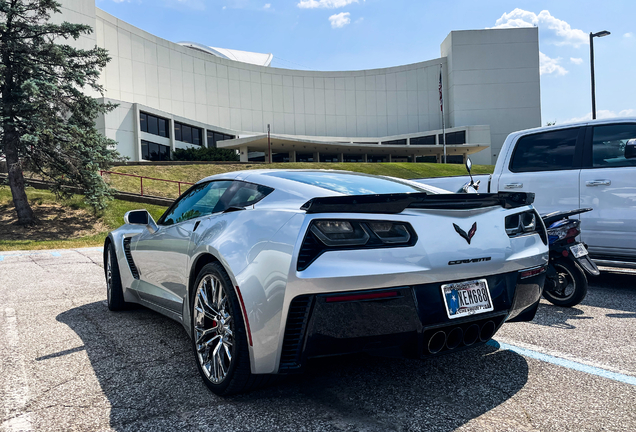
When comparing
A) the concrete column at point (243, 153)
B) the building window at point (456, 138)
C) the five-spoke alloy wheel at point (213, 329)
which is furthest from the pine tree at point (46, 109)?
the building window at point (456, 138)

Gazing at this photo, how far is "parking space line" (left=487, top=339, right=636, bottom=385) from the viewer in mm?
3021

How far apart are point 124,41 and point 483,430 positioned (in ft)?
170

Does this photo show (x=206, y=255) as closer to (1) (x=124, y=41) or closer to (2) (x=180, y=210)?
(2) (x=180, y=210)

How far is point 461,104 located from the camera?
6594 centimetres

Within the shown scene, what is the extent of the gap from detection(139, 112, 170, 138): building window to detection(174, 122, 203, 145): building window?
148cm

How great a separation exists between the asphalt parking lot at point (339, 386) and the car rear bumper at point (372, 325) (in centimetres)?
25

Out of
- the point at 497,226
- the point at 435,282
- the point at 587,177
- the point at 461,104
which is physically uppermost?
the point at 461,104

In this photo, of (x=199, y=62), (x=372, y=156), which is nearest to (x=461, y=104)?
(x=372, y=156)

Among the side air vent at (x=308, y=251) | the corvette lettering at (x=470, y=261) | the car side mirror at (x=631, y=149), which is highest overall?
the car side mirror at (x=631, y=149)

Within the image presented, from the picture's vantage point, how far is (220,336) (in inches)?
113

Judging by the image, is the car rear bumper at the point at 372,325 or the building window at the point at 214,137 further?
the building window at the point at 214,137

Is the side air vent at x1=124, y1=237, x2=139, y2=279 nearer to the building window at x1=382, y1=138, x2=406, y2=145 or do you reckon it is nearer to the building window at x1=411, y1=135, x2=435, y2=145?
the building window at x1=382, y1=138, x2=406, y2=145

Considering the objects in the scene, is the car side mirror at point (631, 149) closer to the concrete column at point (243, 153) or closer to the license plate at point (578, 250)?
the license plate at point (578, 250)

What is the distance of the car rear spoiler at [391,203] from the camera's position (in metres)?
2.48
